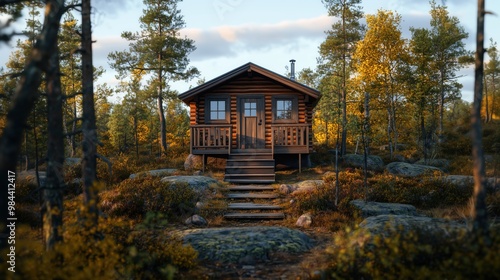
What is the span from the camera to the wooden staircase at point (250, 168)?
56.3 feet

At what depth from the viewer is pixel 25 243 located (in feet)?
15.6

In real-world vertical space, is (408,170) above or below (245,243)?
above

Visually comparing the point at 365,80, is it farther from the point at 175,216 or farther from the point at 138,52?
the point at 175,216

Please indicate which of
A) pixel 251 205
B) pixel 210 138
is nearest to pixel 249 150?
pixel 210 138

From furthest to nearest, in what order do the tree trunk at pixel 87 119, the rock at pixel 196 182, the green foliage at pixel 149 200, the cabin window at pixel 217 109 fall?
the cabin window at pixel 217 109, the rock at pixel 196 182, the green foliage at pixel 149 200, the tree trunk at pixel 87 119

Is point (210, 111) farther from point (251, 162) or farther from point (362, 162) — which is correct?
point (362, 162)

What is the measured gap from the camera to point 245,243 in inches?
336

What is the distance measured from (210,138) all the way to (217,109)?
1.67 m

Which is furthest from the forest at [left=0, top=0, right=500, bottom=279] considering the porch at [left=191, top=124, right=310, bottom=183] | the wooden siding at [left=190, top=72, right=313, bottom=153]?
the wooden siding at [left=190, top=72, right=313, bottom=153]

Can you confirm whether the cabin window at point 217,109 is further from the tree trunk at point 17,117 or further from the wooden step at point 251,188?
the tree trunk at point 17,117

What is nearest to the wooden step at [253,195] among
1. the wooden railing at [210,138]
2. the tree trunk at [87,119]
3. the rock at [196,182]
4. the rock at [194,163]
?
the rock at [196,182]

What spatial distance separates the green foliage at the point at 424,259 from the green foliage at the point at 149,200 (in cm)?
695

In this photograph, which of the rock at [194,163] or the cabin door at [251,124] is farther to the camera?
the cabin door at [251,124]

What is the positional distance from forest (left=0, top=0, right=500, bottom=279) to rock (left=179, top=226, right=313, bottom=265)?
26cm
